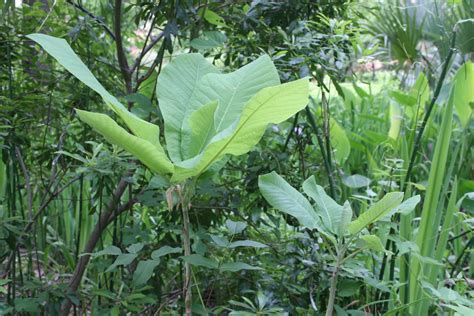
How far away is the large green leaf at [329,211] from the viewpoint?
1.16 meters

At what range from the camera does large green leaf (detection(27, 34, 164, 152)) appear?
1014 millimetres

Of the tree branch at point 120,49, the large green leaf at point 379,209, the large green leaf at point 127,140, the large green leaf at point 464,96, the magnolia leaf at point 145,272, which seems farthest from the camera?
the large green leaf at point 464,96

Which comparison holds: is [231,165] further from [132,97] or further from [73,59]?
[73,59]

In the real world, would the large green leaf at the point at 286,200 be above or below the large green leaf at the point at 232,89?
below

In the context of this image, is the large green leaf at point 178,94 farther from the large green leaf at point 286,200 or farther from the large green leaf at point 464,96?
the large green leaf at point 464,96

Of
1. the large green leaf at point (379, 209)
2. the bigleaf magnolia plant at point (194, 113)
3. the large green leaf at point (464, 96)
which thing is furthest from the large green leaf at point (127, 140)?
the large green leaf at point (464, 96)

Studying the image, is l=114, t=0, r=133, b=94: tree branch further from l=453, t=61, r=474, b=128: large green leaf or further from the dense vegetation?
l=453, t=61, r=474, b=128: large green leaf

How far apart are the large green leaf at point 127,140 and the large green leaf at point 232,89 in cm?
8

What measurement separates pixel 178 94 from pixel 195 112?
14 centimetres

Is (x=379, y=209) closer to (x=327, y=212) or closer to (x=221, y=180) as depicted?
(x=327, y=212)

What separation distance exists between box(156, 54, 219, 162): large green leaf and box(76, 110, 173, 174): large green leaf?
0.18 feet

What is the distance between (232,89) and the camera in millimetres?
1153

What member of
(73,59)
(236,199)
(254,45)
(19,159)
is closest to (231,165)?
(236,199)

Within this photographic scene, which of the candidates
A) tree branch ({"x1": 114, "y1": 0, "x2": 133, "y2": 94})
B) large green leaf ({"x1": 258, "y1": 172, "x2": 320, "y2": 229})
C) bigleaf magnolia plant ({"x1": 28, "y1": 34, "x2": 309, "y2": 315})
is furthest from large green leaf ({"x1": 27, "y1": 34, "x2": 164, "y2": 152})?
tree branch ({"x1": 114, "y1": 0, "x2": 133, "y2": 94})
